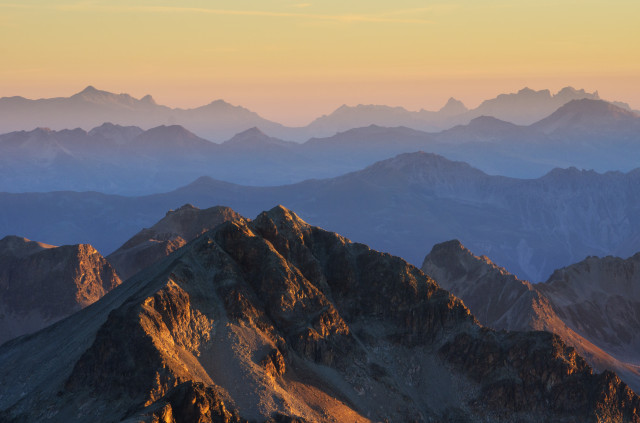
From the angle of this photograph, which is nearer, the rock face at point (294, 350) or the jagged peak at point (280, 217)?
the rock face at point (294, 350)

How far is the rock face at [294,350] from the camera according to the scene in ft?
395

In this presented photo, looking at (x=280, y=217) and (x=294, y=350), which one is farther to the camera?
(x=280, y=217)

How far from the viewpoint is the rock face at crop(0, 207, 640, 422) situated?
120250 millimetres

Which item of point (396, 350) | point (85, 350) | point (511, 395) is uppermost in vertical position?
point (85, 350)

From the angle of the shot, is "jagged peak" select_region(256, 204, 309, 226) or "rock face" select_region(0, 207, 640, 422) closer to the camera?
"rock face" select_region(0, 207, 640, 422)

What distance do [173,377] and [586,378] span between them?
76550 mm

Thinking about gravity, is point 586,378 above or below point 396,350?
below

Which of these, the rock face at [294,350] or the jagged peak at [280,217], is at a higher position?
the jagged peak at [280,217]

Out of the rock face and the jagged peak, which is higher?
the jagged peak

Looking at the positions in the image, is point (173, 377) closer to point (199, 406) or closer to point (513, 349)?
point (199, 406)

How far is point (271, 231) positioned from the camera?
521 ft

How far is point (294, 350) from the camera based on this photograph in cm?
14125

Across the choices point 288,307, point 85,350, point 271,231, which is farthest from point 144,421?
point 271,231

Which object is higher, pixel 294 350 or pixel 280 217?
pixel 280 217
